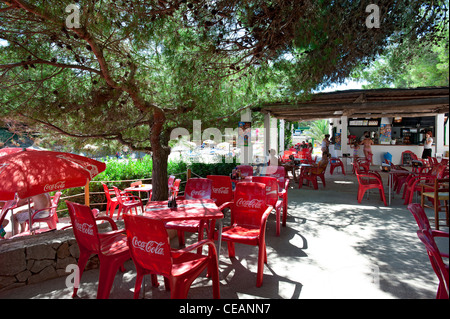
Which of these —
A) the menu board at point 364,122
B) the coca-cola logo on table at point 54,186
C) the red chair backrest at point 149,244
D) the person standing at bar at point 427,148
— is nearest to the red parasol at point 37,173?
the coca-cola logo on table at point 54,186

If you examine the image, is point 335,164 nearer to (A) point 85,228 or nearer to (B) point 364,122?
(B) point 364,122

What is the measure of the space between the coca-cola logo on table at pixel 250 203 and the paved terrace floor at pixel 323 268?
25.8 inches

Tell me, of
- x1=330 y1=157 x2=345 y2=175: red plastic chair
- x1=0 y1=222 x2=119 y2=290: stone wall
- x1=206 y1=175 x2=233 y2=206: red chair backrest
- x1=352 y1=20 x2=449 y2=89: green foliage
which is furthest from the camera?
x1=330 y1=157 x2=345 y2=175: red plastic chair

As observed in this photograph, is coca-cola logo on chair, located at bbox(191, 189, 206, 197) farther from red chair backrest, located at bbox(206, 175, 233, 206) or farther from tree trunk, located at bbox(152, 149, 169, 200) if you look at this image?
tree trunk, located at bbox(152, 149, 169, 200)

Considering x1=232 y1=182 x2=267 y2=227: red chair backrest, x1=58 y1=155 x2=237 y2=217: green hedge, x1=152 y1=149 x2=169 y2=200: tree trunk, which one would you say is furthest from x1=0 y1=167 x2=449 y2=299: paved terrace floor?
x1=58 y1=155 x2=237 y2=217: green hedge

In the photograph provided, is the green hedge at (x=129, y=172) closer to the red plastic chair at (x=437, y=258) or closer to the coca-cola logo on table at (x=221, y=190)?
the coca-cola logo on table at (x=221, y=190)

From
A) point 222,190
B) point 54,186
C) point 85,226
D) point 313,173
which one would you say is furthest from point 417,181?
point 54,186

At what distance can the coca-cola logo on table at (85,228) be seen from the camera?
2430 mm

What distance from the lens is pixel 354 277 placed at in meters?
2.78

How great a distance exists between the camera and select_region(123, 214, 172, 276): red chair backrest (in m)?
1.97

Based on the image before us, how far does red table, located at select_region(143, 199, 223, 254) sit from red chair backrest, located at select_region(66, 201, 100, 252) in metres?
0.55

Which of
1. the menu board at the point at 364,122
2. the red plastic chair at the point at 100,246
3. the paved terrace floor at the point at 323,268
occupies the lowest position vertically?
the paved terrace floor at the point at 323,268
